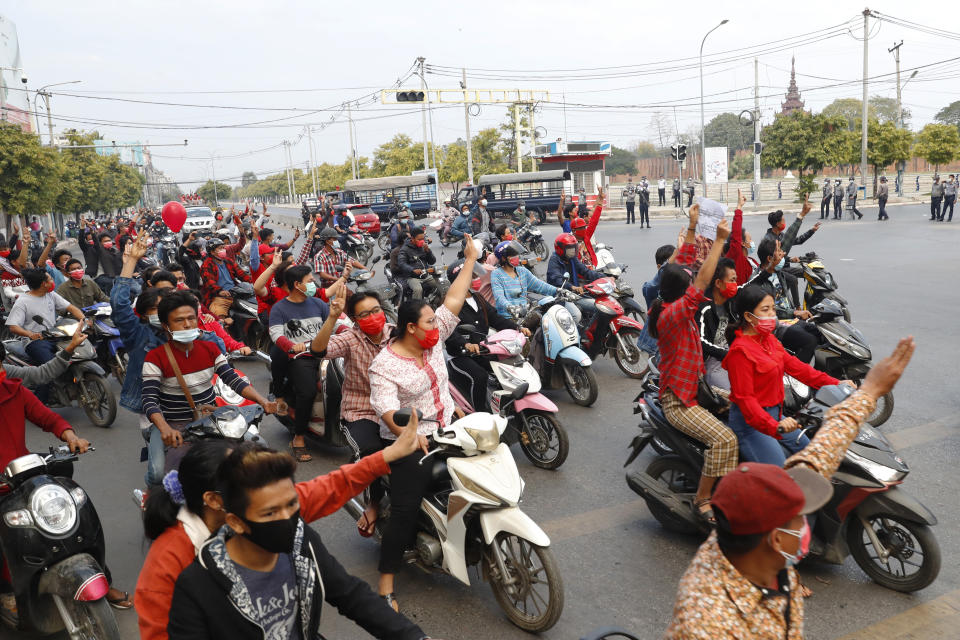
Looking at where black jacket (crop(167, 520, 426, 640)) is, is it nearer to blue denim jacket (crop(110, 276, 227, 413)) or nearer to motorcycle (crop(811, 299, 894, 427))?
blue denim jacket (crop(110, 276, 227, 413))

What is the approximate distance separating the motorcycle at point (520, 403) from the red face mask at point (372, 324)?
3.20ft

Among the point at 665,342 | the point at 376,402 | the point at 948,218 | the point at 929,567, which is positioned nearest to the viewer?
the point at 929,567

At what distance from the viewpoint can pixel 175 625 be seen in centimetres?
199

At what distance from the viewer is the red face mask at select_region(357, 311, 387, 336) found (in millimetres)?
4779

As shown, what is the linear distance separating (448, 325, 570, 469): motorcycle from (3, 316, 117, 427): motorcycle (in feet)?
13.6

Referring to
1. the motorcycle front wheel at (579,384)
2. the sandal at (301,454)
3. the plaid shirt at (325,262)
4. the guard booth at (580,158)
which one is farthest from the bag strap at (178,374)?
the guard booth at (580,158)

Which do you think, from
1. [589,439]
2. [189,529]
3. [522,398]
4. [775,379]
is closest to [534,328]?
[589,439]

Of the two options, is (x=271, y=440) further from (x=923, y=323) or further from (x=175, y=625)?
(x=923, y=323)

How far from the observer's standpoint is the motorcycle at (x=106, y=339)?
28.3ft

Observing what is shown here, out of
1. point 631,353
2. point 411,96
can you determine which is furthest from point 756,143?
point 631,353

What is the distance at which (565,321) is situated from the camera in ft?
23.4

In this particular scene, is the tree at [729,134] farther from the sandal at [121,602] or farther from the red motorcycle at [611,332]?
the sandal at [121,602]

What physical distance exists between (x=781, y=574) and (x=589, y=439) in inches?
183

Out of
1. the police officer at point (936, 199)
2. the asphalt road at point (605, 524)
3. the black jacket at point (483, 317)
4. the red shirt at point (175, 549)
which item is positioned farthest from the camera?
the police officer at point (936, 199)
